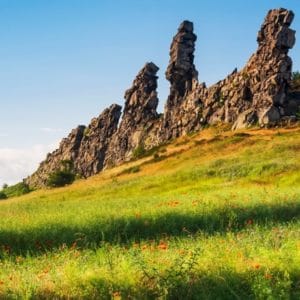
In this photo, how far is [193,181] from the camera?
52.9m

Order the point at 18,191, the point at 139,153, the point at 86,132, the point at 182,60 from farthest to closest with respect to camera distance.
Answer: the point at 86,132
the point at 18,191
the point at 182,60
the point at 139,153

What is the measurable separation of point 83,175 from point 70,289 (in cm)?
13126

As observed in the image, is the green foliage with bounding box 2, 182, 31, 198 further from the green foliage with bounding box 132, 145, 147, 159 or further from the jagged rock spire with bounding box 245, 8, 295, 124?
the jagged rock spire with bounding box 245, 8, 295, 124

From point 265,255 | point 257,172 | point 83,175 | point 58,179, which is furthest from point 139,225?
point 83,175

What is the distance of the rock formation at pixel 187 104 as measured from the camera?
81.2 meters

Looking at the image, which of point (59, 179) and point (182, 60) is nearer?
point (59, 179)

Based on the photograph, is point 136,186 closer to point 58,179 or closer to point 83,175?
point 58,179

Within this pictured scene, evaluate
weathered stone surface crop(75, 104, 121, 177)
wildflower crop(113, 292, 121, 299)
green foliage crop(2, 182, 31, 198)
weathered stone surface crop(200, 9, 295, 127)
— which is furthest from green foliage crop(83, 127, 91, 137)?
wildflower crop(113, 292, 121, 299)

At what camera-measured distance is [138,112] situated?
12288 centimetres

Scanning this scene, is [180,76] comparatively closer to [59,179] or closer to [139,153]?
[139,153]

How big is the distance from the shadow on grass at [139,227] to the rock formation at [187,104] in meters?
58.2

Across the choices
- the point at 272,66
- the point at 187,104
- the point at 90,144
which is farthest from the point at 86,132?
the point at 272,66

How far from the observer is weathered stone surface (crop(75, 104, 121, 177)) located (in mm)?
136500

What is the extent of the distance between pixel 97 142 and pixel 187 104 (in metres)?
40.9
